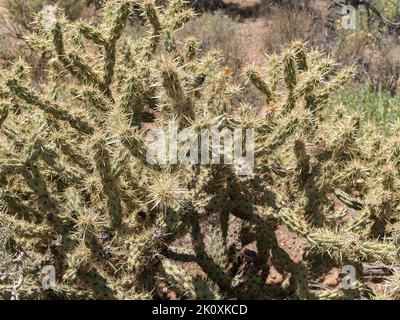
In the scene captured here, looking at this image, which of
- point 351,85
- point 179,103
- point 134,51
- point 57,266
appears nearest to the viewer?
point 179,103

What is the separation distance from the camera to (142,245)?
9.11 ft

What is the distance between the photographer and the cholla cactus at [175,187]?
9.05 feet

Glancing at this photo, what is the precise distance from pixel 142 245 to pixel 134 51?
1.82 meters

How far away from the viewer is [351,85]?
7.36 meters

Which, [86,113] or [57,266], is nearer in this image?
[57,266]

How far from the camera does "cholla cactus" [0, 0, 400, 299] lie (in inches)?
109

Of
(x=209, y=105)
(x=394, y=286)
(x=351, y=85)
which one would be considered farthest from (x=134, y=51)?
(x=351, y=85)

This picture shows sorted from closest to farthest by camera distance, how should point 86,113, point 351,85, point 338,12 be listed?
1. point 86,113
2. point 351,85
3. point 338,12

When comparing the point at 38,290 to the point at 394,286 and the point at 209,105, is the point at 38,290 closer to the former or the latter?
the point at 209,105

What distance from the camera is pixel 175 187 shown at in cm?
258

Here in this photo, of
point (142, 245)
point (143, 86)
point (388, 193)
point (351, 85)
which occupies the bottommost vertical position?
point (351, 85)

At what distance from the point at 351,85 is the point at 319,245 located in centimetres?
503

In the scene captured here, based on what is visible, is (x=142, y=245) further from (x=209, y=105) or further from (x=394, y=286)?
(x=394, y=286)
